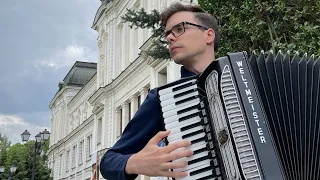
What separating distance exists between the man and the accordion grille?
22cm

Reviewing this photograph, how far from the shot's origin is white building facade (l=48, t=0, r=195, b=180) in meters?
21.5

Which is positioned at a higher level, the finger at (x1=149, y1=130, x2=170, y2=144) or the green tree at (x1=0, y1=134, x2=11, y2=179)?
the green tree at (x1=0, y1=134, x2=11, y2=179)

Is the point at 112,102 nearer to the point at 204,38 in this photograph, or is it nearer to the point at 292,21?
the point at 292,21

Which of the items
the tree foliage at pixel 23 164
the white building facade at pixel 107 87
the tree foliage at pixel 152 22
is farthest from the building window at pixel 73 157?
the tree foliage at pixel 152 22

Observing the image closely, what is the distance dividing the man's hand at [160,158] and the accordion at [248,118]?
0.16 feet

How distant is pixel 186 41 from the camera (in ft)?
7.30

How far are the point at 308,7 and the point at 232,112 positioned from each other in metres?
6.20

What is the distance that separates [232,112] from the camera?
1844 mm

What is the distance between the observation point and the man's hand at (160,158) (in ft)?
5.61

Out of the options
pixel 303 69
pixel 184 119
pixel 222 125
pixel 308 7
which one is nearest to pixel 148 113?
pixel 184 119

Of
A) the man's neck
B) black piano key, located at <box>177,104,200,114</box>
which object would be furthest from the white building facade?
black piano key, located at <box>177,104,200,114</box>

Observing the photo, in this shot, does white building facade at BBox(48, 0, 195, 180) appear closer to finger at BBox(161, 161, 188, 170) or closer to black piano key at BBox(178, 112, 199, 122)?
black piano key at BBox(178, 112, 199, 122)

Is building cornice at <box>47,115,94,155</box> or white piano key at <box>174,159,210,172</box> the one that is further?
building cornice at <box>47,115,94,155</box>

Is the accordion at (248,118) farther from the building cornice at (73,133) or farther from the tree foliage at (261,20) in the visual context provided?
the building cornice at (73,133)
